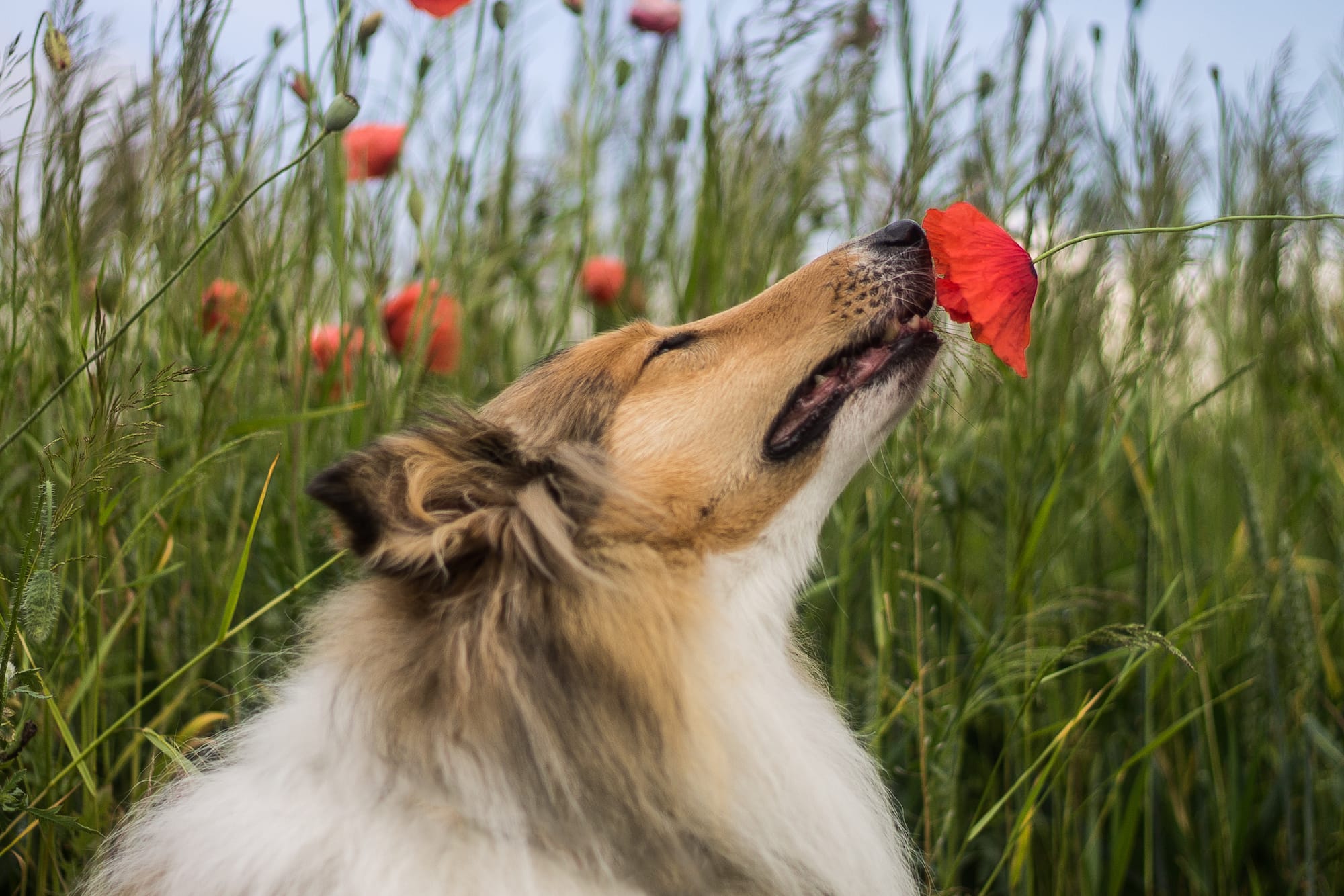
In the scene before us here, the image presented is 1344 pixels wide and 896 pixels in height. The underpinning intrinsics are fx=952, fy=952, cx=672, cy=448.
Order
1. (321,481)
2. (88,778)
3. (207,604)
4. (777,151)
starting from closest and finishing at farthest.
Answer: (321,481), (88,778), (207,604), (777,151)

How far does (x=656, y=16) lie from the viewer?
3246 millimetres

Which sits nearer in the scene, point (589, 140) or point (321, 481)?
point (321, 481)

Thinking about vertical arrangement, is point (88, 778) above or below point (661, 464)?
below

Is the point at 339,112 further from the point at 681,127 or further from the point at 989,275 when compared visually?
the point at 681,127

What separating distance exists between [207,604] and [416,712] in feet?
3.88

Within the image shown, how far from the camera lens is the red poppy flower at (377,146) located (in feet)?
→ 8.86

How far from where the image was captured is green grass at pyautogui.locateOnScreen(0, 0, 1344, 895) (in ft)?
6.42

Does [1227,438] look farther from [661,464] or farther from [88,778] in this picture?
[88,778]

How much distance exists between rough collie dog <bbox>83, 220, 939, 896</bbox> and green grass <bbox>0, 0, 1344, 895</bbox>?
0.65 feet

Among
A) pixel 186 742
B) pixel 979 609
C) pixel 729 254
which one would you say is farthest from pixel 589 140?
pixel 186 742

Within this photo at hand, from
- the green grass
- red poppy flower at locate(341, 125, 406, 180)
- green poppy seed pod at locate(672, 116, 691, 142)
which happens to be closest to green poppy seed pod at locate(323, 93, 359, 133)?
the green grass

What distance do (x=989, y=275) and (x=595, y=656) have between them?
0.88m

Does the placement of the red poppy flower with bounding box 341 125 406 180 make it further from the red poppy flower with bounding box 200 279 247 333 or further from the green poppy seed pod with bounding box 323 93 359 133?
the green poppy seed pod with bounding box 323 93 359 133

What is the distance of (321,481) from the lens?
144 centimetres
